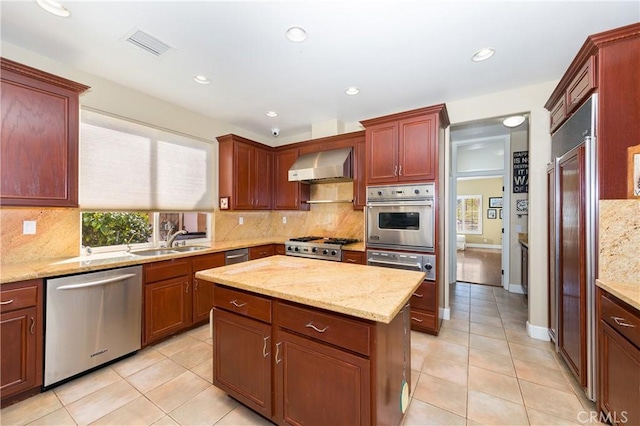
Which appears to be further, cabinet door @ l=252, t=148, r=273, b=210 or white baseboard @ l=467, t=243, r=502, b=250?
white baseboard @ l=467, t=243, r=502, b=250

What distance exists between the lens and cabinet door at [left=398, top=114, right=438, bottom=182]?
2861mm

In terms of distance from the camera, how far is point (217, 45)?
2.16 meters

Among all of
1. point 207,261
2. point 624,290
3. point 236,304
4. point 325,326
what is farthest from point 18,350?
point 624,290

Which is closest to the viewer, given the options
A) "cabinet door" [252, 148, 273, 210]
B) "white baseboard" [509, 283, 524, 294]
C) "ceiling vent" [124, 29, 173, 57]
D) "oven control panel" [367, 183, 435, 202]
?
"ceiling vent" [124, 29, 173, 57]

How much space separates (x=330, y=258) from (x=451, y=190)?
2.76 metres

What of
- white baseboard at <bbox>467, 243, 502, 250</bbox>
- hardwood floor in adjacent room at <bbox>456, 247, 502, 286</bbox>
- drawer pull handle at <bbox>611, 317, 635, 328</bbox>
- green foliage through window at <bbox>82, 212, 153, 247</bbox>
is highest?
green foliage through window at <bbox>82, 212, 153, 247</bbox>

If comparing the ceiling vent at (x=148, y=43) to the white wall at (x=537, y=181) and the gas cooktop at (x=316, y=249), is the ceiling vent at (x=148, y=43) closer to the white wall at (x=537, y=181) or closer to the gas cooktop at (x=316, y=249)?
the gas cooktop at (x=316, y=249)

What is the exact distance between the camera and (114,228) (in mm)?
2957

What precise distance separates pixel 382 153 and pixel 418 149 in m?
0.43

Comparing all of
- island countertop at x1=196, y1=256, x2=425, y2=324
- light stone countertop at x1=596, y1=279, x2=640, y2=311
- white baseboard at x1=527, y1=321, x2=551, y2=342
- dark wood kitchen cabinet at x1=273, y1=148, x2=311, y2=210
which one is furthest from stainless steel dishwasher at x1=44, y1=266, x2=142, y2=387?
white baseboard at x1=527, y1=321, x2=551, y2=342

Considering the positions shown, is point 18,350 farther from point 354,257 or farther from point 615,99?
point 615,99

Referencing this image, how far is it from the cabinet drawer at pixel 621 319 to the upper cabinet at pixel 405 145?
1652mm

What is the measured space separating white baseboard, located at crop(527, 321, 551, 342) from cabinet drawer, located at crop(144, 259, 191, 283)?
151 inches

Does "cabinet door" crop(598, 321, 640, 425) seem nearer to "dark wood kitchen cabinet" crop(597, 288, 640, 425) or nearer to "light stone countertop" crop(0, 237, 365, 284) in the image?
"dark wood kitchen cabinet" crop(597, 288, 640, 425)
